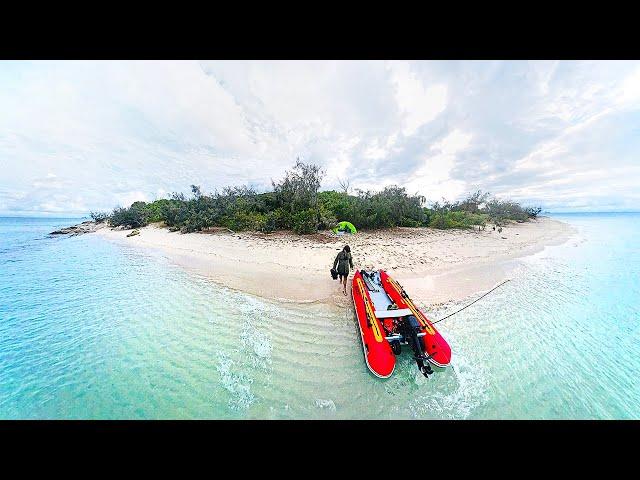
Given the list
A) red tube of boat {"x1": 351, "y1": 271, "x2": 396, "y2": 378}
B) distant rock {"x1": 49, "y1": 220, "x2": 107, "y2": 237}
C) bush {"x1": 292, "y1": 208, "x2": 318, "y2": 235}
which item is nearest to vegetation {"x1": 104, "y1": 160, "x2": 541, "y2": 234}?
bush {"x1": 292, "y1": 208, "x2": 318, "y2": 235}

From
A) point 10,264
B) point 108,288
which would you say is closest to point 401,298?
point 108,288

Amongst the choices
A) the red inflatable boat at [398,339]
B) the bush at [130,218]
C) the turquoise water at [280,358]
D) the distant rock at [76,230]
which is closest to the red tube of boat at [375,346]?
the red inflatable boat at [398,339]

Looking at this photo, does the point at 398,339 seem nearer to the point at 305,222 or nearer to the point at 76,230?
the point at 305,222

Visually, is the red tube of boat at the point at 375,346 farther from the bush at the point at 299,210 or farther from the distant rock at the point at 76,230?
the distant rock at the point at 76,230

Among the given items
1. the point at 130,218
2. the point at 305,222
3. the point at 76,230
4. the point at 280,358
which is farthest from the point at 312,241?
the point at 76,230

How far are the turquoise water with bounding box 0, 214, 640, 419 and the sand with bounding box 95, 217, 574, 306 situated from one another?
941 mm

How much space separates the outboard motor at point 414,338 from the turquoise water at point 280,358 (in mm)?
444

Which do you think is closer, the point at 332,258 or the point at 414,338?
the point at 414,338

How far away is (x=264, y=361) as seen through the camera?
514 cm

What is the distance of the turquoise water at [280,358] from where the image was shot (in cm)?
424

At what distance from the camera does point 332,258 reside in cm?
1177

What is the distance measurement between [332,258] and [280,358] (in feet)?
23.0
